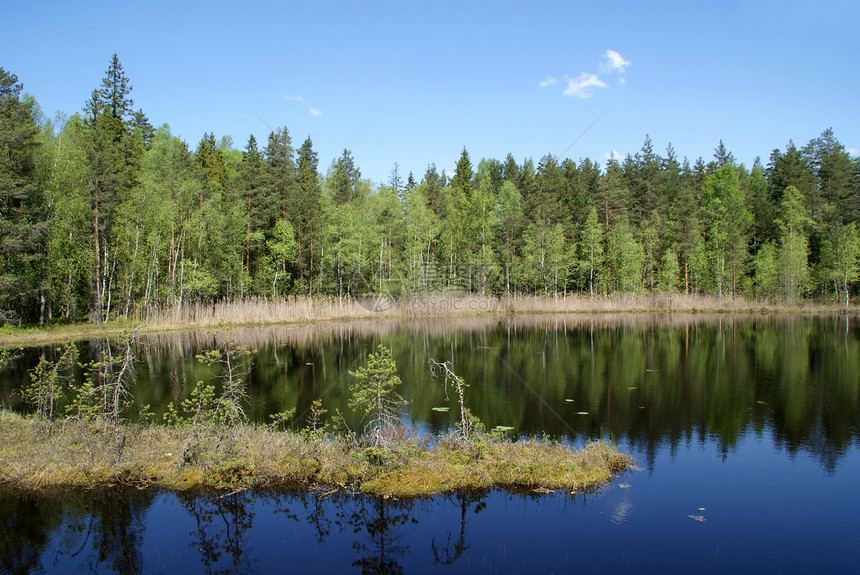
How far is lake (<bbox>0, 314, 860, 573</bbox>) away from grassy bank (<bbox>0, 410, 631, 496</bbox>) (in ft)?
0.90

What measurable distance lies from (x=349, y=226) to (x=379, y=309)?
728 centimetres

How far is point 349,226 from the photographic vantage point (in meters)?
45.1

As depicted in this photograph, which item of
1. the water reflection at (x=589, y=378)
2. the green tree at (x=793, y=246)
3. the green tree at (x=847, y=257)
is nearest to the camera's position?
the water reflection at (x=589, y=378)

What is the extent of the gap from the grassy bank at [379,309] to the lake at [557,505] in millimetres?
10984

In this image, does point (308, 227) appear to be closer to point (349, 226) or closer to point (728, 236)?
point (349, 226)

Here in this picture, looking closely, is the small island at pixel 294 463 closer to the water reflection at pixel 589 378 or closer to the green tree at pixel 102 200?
the water reflection at pixel 589 378

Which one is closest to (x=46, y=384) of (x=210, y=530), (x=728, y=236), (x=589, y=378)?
(x=210, y=530)

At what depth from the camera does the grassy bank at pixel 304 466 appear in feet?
30.9

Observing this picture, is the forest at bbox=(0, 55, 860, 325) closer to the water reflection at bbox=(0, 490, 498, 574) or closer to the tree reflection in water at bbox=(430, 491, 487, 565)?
the water reflection at bbox=(0, 490, 498, 574)

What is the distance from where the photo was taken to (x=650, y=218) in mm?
58500

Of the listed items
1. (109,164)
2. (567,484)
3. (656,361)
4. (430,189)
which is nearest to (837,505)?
(567,484)

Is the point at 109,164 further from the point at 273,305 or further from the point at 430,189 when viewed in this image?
the point at 430,189

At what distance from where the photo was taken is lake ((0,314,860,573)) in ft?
24.8

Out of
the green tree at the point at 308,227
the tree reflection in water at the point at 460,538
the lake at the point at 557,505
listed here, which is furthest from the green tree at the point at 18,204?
the tree reflection in water at the point at 460,538
